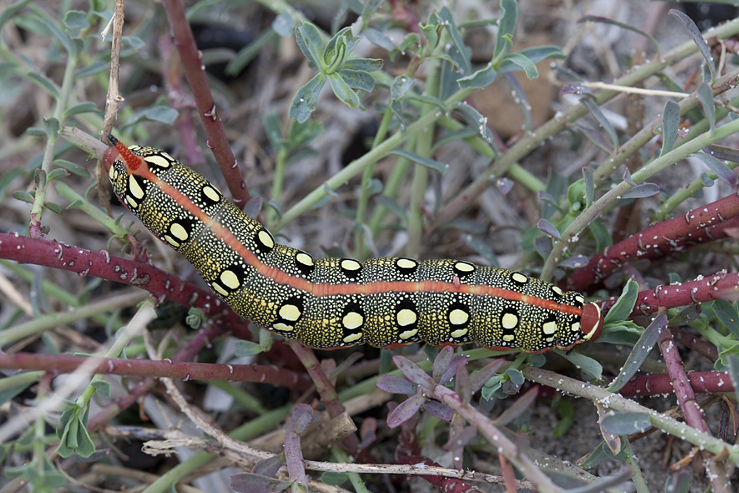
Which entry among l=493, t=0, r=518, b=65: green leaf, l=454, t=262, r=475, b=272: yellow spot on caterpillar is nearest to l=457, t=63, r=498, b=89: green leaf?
l=493, t=0, r=518, b=65: green leaf

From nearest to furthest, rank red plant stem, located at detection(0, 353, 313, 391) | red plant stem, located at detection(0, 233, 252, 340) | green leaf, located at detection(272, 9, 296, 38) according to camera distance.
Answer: red plant stem, located at detection(0, 353, 313, 391), red plant stem, located at detection(0, 233, 252, 340), green leaf, located at detection(272, 9, 296, 38)

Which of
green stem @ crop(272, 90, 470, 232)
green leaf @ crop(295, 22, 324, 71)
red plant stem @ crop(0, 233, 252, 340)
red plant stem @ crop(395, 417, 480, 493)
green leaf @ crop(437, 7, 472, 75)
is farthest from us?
green stem @ crop(272, 90, 470, 232)

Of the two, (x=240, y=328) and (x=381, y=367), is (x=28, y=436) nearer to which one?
(x=240, y=328)

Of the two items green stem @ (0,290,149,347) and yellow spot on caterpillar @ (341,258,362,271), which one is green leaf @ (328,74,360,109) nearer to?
yellow spot on caterpillar @ (341,258,362,271)

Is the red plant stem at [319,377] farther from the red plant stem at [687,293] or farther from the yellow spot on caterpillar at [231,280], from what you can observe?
the red plant stem at [687,293]

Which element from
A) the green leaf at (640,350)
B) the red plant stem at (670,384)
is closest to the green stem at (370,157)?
the green leaf at (640,350)

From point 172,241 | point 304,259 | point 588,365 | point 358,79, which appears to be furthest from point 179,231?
point 588,365

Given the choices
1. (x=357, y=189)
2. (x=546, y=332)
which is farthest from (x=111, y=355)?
(x=357, y=189)
